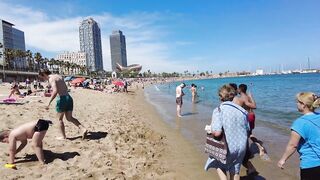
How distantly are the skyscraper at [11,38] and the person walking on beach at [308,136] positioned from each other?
421ft

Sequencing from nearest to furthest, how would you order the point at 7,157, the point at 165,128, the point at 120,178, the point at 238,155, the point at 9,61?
the point at 238,155, the point at 120,178, the point at 7,157, the point at 165,128, the point at 9,61

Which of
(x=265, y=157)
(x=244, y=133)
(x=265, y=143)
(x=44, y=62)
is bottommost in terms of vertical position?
(x=265, y=143)

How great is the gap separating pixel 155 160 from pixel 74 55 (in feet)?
644

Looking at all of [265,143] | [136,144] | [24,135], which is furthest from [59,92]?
[265,143]

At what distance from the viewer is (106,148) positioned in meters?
8.06

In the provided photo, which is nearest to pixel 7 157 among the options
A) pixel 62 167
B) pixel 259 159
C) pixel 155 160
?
pixel 62 167

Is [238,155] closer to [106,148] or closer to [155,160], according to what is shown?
[155,160]

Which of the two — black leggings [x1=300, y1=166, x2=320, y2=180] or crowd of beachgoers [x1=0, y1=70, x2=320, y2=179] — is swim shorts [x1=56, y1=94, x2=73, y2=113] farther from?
black leggings [x1=300, y1=166, x2=320, y2=180]

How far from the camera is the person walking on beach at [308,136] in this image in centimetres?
356

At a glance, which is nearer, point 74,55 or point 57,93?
point 57,93

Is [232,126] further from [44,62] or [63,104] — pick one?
[44,62]

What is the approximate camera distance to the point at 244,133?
441 cm

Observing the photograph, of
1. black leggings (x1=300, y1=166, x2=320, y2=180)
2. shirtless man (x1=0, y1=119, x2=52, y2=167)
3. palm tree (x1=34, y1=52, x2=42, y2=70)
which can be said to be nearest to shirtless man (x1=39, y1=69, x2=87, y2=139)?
shirtless man (x1=0, y1=119, x2=52, y2=167)

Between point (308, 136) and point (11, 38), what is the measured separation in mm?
152559
